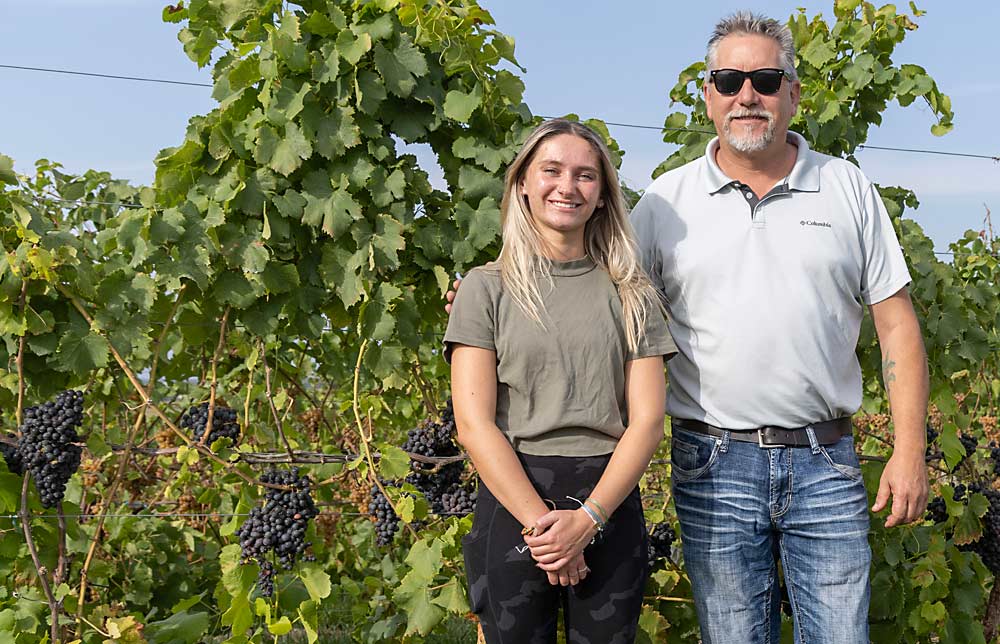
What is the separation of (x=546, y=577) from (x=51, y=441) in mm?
1487

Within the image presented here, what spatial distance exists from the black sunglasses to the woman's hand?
3.41 ft

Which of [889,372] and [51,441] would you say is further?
[51,441]

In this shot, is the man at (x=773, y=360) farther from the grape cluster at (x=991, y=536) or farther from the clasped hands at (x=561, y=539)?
the grape cluster at (x=991, y=536)

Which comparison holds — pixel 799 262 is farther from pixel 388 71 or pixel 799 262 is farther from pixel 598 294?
pixel 388 71

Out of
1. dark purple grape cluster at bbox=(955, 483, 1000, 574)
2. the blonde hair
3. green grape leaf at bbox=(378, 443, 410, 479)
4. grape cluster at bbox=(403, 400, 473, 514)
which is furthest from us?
dark purple grape cluster at bbox=(955, 483, 1000, 574)

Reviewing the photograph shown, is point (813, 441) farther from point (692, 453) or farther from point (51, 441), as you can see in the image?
point (51, 441)

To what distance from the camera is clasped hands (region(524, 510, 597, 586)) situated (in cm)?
196

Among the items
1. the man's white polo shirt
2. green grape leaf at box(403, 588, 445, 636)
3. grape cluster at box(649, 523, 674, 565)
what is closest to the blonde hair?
the man's white polo shirt

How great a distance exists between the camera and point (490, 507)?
2.09 meters

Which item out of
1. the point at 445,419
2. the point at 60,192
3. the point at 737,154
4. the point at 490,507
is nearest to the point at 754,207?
the point at 737,154

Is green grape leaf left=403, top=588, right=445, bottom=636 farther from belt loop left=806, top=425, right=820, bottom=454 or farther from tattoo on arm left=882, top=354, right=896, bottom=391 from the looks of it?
tattoo on arm left=882, top=354, right=896, bottom=391

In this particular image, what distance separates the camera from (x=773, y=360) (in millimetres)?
2256

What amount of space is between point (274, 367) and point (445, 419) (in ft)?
2.83

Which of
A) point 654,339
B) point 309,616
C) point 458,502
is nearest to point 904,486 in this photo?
point 654,339
